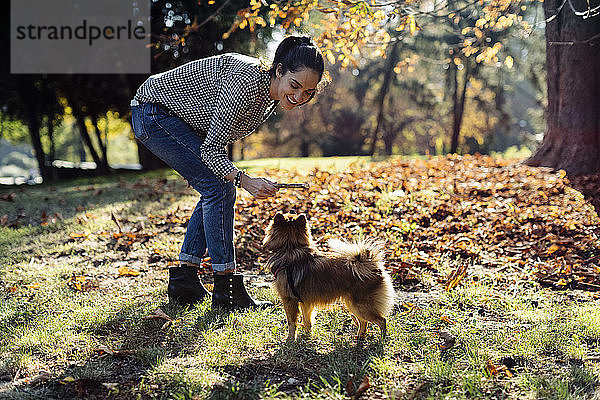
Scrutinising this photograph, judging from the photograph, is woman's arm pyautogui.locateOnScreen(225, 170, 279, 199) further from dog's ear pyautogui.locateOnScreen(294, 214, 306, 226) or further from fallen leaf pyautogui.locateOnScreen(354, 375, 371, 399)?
fallen leaf pyautogui.locateOnScreen(354, 375, 371, 399)

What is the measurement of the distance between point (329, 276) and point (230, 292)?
104 cm

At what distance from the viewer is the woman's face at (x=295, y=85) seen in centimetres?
336

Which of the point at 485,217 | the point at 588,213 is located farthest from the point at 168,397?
the point at 588,213

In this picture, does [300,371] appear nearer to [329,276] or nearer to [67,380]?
[329,276]

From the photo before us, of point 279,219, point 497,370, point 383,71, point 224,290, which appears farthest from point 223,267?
point 383,71

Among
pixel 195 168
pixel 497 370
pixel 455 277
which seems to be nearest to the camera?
pixel 497 370

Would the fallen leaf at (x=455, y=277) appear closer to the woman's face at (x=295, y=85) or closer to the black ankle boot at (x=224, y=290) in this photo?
the black ankle boot at (x=224, y=290)

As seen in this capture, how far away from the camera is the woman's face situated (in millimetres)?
3355

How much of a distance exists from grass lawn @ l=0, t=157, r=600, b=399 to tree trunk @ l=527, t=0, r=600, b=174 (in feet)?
3.37

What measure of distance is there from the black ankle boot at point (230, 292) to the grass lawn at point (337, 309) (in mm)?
123

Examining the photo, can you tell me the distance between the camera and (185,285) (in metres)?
4.14

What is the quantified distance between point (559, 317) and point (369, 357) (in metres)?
1.61

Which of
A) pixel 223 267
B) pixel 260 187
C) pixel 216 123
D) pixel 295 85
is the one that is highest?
pixel 295 85

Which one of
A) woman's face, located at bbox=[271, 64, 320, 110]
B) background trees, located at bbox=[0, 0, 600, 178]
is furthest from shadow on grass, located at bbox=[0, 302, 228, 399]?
background trees, located at bbox=[0, 0, 600, 178]
